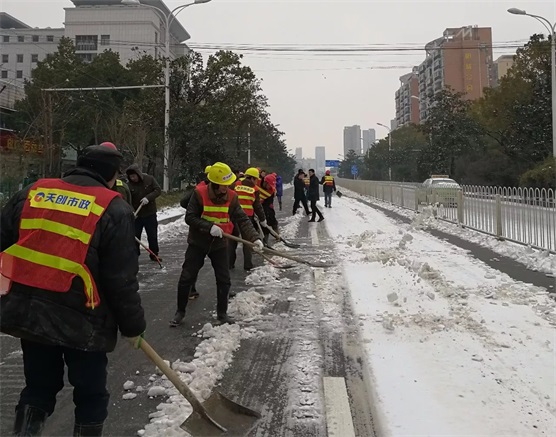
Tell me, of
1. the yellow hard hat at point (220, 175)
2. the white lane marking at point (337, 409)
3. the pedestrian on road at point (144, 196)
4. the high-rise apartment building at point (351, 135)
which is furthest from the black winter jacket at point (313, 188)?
the high-rise apartment building at point (351, 135)

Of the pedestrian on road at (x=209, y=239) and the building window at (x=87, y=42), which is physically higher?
the building window at (x=87, y=42)

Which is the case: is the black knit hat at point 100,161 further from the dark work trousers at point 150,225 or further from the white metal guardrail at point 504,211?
the white metal guardrail at point 504,211

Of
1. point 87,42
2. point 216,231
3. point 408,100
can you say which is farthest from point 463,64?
point 216,231

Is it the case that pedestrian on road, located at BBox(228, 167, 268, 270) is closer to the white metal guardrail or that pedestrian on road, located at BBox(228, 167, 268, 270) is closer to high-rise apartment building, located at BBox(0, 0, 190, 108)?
the white metal guardrail

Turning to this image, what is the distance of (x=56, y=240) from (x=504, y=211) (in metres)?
10.9

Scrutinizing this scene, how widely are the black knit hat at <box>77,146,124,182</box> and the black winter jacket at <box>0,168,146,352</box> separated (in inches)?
2.1

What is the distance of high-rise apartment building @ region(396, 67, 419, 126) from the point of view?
124 metres

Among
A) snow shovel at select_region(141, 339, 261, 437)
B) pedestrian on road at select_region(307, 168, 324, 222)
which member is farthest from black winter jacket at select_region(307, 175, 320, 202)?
snow shovel at select_region(141, 339, 261, 437)

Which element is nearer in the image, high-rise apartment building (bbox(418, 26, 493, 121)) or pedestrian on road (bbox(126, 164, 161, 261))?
pedestrian on road (bbox(126, 164, 161, 261))

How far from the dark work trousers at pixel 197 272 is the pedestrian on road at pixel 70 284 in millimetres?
2895

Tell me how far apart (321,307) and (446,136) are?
35.5 metres

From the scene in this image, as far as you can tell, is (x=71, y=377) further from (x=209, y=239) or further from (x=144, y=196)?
(x=144, y=196)

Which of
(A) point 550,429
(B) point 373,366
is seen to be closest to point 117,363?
(B) point 373,366

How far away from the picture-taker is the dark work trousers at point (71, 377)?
250 cm
